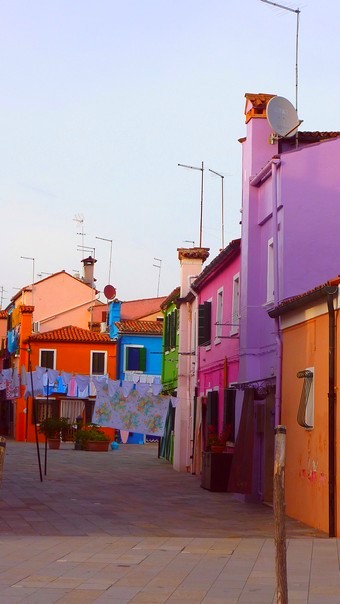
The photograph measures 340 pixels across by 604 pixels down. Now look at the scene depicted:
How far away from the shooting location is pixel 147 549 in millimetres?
13516

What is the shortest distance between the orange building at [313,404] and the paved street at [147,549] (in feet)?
1.69

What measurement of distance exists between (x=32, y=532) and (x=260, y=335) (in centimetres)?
996

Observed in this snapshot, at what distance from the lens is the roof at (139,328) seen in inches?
2431

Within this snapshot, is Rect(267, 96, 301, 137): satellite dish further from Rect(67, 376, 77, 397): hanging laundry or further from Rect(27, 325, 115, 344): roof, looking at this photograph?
Rect(27, 325, 115, 344): roof

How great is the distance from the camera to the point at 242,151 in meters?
26.0

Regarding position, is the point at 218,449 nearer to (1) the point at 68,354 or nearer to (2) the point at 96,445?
(2) the point at 96,445

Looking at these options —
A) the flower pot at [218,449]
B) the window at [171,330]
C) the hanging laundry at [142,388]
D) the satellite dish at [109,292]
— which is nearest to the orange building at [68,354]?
the satellite dish at [109,292]

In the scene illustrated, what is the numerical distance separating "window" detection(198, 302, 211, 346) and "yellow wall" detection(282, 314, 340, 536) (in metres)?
10.8

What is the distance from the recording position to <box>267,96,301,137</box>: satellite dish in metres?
22.6

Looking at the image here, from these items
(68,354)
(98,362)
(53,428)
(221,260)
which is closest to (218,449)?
(221,260)

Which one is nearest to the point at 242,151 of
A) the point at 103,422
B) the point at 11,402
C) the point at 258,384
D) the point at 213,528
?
the point at 258,384

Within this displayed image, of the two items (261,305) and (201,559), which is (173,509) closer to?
(261,305)

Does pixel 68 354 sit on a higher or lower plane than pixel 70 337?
lower

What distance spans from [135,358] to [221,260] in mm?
34339
